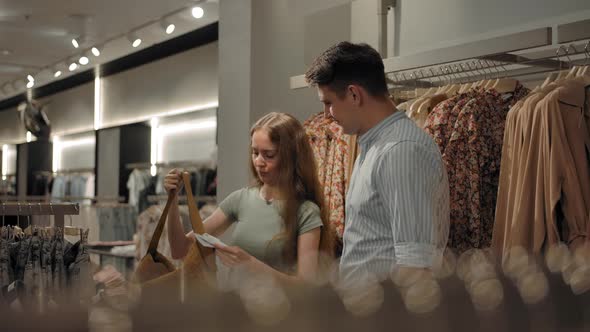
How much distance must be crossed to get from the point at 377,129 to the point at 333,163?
1164 mm

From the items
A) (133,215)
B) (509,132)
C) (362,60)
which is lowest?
(133,215)

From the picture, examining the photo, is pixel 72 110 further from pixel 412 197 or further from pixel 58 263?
pixel 412 197

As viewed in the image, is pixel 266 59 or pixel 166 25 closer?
pixel 266 59

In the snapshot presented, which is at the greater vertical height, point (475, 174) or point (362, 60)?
point (362, 60)

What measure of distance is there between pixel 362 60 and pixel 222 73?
2172 mm

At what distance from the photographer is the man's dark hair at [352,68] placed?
5.74 ft

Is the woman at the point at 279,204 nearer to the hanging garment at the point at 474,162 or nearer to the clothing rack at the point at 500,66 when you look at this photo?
the hanging garment at the point at 474,162

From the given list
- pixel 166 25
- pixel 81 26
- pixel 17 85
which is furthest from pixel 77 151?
pixel 166 25

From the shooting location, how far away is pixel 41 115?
29.9ft

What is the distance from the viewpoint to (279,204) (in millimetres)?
2217

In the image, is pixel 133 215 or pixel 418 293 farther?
pixel 133 215

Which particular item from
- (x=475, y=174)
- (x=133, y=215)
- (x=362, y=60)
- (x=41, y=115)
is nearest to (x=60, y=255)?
(x=362, y=60)

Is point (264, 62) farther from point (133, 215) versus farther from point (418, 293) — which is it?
point (133, 215)

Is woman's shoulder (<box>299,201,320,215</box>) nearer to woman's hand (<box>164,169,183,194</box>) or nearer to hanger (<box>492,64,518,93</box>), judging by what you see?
woman's hand (<box>164,169,183,194</box>)
